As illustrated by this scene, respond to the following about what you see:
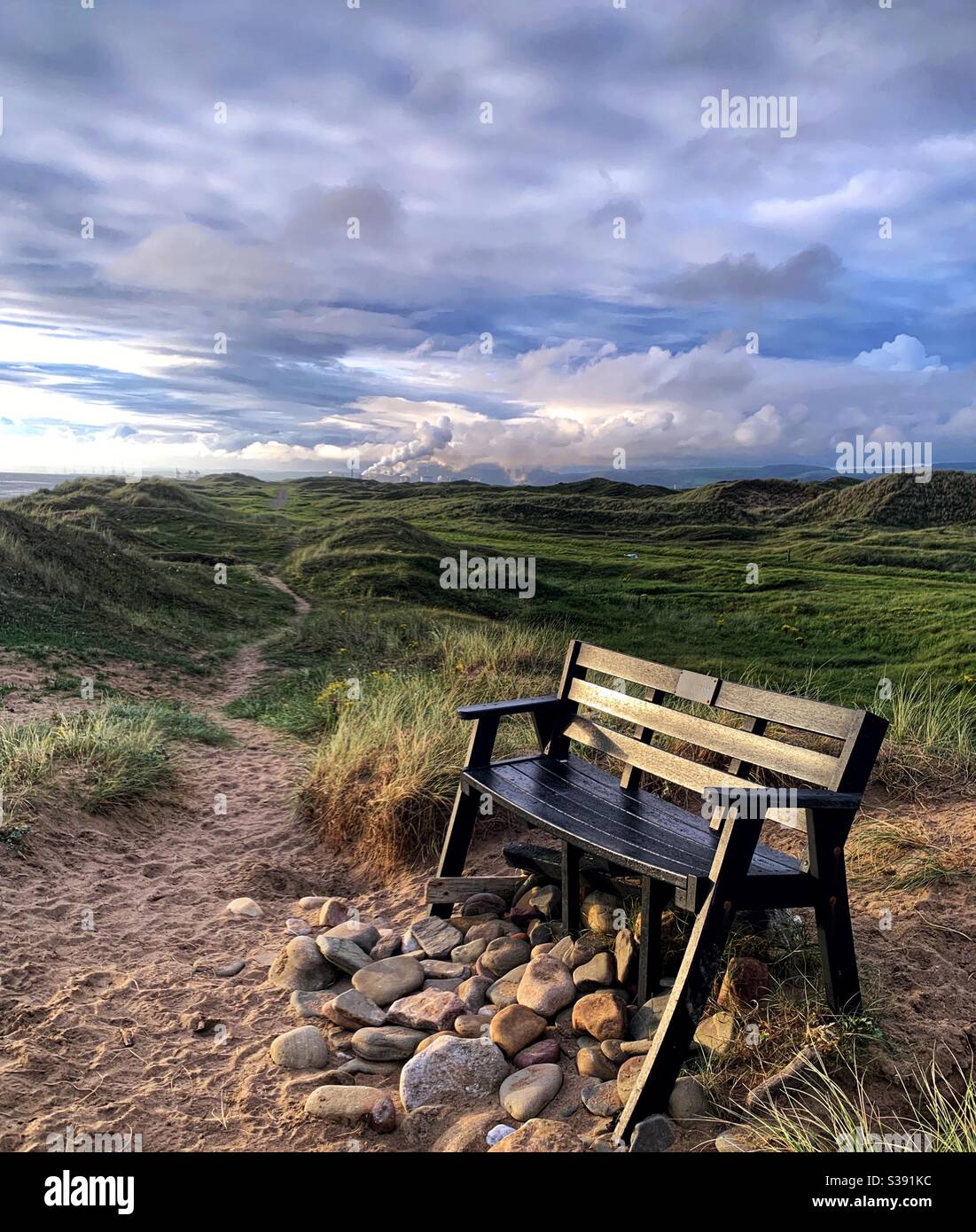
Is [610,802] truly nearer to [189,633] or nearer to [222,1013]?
[222,1013]

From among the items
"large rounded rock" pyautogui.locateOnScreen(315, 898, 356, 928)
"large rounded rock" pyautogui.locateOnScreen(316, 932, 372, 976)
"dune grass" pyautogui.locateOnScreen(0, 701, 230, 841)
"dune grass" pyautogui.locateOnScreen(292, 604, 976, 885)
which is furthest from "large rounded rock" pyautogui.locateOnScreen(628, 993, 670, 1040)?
"dune grass" pyautogui.locateOnScreen(0, 701, 230, 841)

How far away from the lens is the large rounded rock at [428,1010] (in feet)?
A: 12.7

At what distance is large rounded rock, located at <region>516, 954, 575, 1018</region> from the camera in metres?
→ 3.85

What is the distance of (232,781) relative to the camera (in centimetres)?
791

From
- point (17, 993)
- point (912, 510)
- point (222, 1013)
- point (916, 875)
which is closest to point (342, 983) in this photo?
point (222, 1013)

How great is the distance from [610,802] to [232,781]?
456 centimetres

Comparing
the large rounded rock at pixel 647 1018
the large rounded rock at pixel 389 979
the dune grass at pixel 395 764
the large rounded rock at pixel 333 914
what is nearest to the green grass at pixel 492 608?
the dune grass at pixel 395 764

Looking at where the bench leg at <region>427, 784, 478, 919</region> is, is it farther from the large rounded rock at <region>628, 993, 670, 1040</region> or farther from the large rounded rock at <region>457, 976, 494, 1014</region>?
the large rounded rock at <region>628, 993, 670, 1040</region>

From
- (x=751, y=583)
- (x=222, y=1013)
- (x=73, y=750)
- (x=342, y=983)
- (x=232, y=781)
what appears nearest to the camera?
(x=222, y=1013)

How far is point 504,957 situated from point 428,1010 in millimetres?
541

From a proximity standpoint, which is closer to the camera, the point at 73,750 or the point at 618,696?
the point at 618,696

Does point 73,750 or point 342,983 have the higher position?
point 73,750

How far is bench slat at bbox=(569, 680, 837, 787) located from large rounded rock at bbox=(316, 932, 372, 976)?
1768 mm
